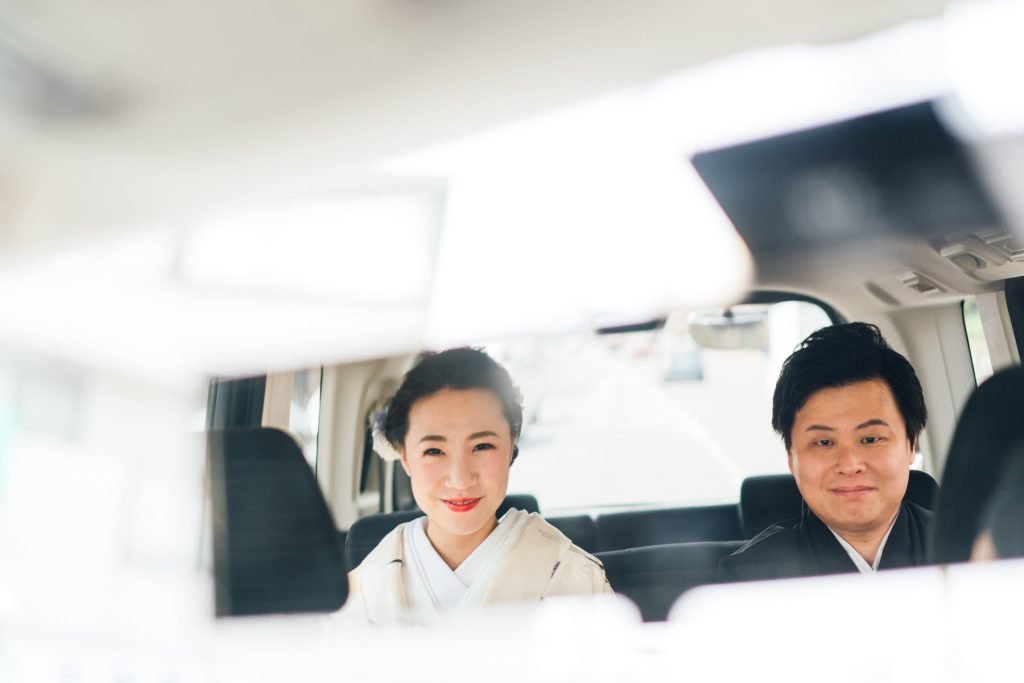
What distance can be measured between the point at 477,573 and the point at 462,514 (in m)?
0.07

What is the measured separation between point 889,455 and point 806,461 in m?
0.07

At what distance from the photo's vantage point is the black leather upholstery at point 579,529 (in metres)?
0.74

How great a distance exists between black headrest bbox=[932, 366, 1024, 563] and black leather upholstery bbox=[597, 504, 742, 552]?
0.58ft

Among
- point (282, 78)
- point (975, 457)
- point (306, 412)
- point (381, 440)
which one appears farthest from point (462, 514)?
point (282, 78)

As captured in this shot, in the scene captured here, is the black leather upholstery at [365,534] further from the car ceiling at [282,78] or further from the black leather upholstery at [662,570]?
the car ceiling at [282,78]

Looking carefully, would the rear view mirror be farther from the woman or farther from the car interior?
the woman

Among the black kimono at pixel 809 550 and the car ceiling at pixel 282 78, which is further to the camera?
the car ceiling at pixel 282 78

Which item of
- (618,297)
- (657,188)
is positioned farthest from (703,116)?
(618,297)

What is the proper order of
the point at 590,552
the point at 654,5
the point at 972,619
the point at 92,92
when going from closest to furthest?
the point at 972,619
the point at 590,552
the point at 654,5
the point at 92,92

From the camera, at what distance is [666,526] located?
28.3 inches

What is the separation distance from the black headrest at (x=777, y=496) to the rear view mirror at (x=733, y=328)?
12 centimetres

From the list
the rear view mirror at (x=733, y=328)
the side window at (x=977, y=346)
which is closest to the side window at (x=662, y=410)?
the rear view mirror at (x=733, y=328)

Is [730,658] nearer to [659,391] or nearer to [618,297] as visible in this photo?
[659,391]

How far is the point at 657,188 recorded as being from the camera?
836 mm
